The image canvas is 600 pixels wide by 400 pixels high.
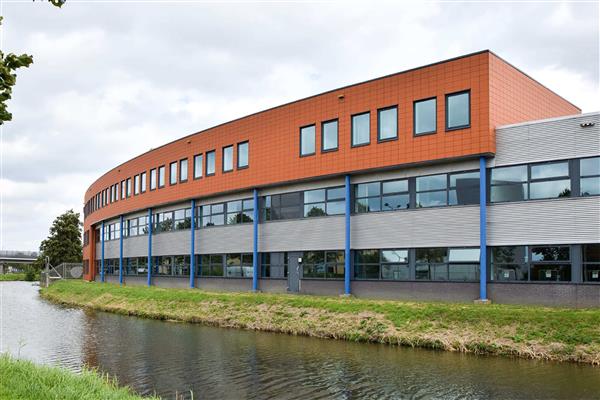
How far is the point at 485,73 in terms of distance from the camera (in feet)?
78.8

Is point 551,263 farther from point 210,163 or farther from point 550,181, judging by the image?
point 210,163

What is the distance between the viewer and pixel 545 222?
2258 cm

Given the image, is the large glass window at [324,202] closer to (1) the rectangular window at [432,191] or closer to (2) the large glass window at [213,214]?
(1) the rectangular window at [432,191]

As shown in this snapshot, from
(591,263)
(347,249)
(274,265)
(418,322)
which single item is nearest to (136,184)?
(274,265)

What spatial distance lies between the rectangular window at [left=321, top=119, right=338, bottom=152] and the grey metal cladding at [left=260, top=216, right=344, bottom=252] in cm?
354

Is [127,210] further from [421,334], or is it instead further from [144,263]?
[421,334]

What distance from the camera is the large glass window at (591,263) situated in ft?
69.4

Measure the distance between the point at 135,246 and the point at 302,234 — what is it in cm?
2355

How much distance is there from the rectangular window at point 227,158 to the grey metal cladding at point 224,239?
3.61 metres

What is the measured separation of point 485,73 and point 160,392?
17418 mm

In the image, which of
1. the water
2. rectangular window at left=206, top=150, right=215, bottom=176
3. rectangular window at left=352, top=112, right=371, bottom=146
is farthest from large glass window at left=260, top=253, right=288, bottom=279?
the water

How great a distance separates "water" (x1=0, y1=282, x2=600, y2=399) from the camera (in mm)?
13938

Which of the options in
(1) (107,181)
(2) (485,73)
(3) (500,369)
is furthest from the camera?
(1) (107,181)

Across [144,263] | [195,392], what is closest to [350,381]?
[195,392]
